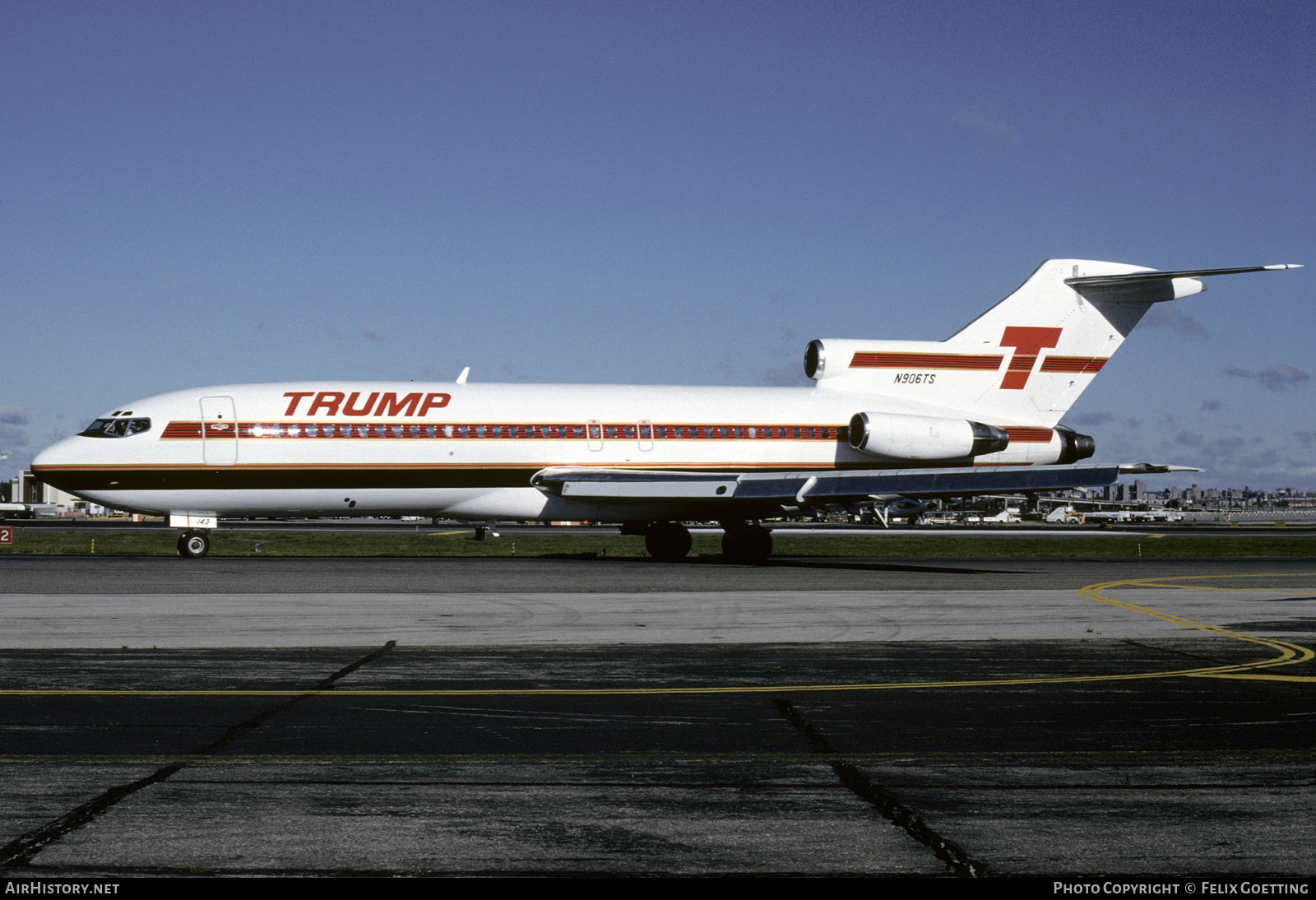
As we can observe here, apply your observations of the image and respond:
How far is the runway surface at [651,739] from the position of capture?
231 inches

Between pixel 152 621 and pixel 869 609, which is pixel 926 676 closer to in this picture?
pixel 869 609

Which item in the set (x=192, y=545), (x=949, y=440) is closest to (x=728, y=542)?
(x=949, y=440)

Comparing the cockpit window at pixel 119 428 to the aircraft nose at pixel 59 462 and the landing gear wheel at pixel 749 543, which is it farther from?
the landing gear wheel at pixel 749 543

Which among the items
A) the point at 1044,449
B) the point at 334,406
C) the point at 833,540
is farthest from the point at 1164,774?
the point at 833,540

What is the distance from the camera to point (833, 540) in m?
54.1

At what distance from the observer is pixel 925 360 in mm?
35062

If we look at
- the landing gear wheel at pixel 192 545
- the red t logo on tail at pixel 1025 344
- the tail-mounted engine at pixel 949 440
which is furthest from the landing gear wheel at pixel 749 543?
the landing gear wheel at pixel 192 545

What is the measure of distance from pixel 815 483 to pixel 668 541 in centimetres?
656

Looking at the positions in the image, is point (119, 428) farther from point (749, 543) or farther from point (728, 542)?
point (749, 543)

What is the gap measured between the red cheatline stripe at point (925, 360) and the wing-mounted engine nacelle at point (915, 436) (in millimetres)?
2006

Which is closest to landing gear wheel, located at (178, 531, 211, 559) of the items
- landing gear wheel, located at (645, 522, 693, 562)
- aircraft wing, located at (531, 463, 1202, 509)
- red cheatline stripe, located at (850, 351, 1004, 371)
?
aircraft wing, located at (531, 463, 1202, 509)

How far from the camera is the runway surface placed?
5.88 meters

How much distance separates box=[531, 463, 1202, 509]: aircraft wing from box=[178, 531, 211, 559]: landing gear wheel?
28.4 ft

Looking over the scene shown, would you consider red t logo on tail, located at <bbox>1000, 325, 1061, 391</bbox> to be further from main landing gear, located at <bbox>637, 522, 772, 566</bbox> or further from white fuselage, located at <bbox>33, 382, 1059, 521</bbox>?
main landing gear, located at <bbox>637, 522, 772, 566</bbox>
